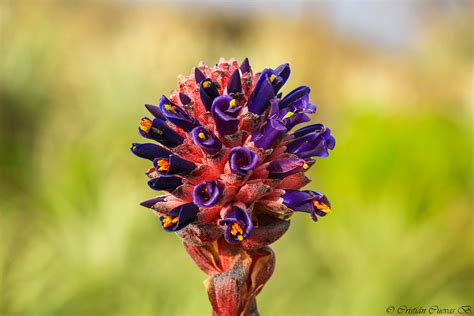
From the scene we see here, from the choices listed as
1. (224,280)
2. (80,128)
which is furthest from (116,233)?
(224,280)

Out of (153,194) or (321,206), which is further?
(153,194)

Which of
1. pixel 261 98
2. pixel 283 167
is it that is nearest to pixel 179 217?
pixel 283 167

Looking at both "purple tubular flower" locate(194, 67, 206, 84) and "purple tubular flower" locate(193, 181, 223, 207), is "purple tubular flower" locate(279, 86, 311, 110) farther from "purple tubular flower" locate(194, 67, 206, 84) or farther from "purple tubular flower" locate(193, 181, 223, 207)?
"purple tubular flower" locate(193, 181, 223, 207)

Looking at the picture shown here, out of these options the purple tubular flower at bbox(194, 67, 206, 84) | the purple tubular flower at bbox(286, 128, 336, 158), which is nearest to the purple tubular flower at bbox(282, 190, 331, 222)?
the purple tubular flower at bbox(286, 128, 336, 158)

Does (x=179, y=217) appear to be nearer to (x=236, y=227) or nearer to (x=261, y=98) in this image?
(x=236, y=227)

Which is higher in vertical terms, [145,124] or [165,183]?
[145,124]

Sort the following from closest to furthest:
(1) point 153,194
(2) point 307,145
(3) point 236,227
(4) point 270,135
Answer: (3) point 236,227
(4) point 270,135
(2) point 307,145
(1) point 153,194

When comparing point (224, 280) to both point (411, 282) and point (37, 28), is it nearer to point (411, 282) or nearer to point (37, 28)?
point (411, 282)
